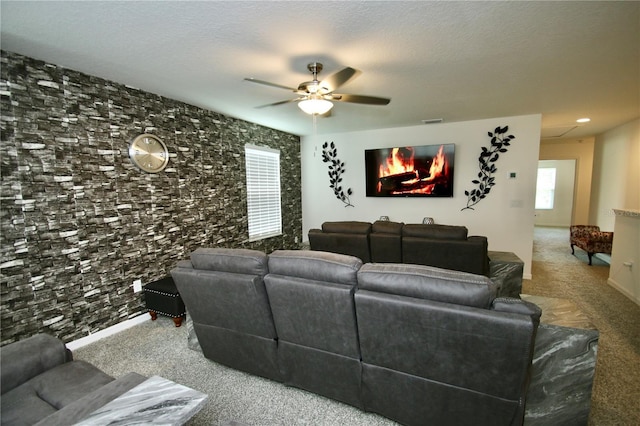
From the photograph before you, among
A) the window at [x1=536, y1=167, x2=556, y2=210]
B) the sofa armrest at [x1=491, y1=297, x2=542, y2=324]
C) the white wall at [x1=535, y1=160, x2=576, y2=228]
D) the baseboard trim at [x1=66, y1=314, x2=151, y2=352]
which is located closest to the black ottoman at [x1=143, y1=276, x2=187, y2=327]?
the baseboard trim at [x1=66, y1=314, x2=151, y2=352]

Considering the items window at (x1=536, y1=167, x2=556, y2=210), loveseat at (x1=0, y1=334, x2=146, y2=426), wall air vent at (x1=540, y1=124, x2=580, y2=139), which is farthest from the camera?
window at (x1=536, y1=167, x2=556, y2=210)

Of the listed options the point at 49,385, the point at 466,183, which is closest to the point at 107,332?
the point at 49,385

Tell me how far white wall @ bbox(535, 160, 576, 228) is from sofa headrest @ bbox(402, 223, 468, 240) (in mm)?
7975

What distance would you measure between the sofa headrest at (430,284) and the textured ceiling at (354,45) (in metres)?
1.56

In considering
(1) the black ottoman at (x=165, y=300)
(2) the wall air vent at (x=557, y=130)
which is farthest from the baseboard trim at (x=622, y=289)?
(1) the black ottoman at (x=165, y=300)

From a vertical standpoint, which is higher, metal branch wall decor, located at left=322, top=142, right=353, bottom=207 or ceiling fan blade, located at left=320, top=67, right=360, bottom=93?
ceiling fan blade, located at left=320, top=67, right=360, bottom=93

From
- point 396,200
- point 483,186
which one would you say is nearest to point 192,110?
point 396,200

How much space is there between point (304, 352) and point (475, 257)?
6.51 feet

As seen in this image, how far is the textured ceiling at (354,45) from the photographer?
1.70 metres

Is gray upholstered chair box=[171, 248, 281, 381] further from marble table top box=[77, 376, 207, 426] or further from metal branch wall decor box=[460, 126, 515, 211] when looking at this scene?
metal branch wall decor box=[460, 126, 515, 211]

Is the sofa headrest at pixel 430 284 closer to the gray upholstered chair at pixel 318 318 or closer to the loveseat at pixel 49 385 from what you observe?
the gray upholstered chair at pixel 318 318

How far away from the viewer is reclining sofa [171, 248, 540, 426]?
1280 millimetres

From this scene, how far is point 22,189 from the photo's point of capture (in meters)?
2.24

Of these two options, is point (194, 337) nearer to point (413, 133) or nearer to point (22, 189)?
point (22, 189)
